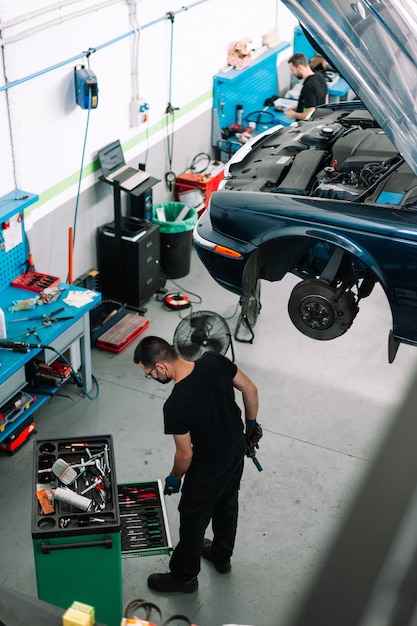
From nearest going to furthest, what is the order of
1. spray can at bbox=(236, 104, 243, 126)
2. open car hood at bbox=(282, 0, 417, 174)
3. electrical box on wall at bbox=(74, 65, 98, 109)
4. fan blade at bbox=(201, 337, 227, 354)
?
open car hood at bbox=(282, 0, 417, 174), fan blade at bbox=(201, 337, 227, 354), electrical box on wall at bbox=(74, 65, 98, 109), spray can at bbox=(236, 104, 243, 126)

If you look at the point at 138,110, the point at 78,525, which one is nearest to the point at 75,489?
the point at 78,525

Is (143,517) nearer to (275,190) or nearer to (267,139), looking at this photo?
(275,190)

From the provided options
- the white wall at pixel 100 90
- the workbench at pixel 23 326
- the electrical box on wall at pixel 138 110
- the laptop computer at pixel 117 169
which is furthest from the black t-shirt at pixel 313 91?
the workbench at pixel 23 326

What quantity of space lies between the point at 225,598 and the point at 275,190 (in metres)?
2.37

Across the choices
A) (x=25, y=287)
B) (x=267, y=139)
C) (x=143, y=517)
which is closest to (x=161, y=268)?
(x=25, y=287)

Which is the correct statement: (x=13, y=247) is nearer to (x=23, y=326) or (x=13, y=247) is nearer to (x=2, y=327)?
(x=23, y=326)

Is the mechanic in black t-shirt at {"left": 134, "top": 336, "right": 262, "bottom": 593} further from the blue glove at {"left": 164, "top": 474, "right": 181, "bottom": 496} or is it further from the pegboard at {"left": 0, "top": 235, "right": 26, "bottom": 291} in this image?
the pegboard at {"left": 0, "top": 235, "right": 26, "bottom": 291}

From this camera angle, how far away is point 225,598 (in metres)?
4.51

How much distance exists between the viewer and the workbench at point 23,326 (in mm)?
5180

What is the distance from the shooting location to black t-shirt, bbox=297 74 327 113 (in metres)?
8.67

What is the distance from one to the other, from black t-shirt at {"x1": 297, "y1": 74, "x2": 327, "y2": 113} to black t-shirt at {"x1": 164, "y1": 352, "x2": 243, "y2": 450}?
18.0 feet

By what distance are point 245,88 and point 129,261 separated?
3357mm

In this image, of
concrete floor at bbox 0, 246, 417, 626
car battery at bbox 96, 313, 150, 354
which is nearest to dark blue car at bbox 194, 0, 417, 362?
concrete floor at bbox 0, 246, 417, 626

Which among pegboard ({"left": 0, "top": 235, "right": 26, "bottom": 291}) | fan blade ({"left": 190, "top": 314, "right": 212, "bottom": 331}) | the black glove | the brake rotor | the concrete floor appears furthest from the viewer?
pegboard ({"left": 0, "top": 235, "right": 26, "bottom": 291})
